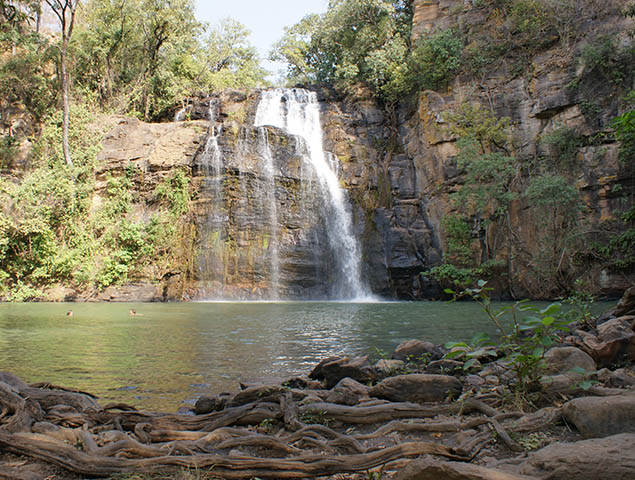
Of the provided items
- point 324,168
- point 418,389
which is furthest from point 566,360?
point 324,168

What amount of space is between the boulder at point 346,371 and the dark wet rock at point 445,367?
1.96 ft

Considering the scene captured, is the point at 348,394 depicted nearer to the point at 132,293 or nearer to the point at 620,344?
the point at 620,344

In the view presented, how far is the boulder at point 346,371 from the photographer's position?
4.07m

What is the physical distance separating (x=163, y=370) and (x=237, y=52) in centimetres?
3993

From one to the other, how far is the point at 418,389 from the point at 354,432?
2.66 feet

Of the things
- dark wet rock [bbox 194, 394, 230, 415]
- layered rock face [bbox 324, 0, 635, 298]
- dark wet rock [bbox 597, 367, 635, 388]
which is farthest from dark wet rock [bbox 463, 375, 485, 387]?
layered rock face [bbox 324, 0, 635, 298]

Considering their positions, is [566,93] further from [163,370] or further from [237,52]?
[237,52]

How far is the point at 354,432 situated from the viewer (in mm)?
2783

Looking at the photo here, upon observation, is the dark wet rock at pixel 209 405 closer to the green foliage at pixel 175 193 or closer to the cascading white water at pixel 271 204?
the cascading white water at pixel 271 204

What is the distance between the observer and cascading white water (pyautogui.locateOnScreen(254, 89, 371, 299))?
20.0 m

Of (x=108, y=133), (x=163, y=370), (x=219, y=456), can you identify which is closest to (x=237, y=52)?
(x=108, y=133)

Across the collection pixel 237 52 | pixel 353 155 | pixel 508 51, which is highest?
pixel 237 52

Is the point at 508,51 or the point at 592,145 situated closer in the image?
the point at 592,145

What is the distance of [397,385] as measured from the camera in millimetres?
3424
